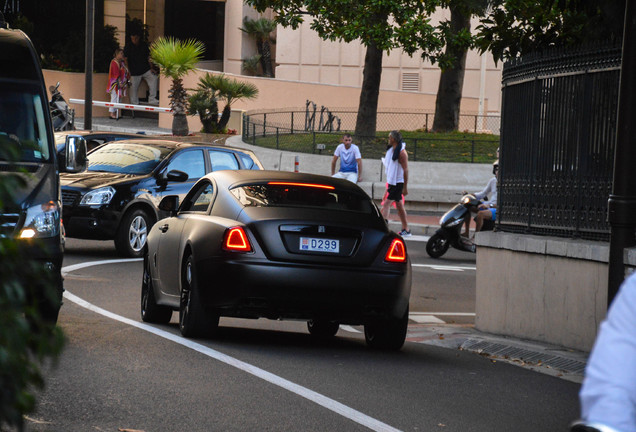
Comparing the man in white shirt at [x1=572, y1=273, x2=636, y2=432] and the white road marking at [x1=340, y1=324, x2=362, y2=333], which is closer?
the man in white shirt at [x1=572, y1=273, x2=636, y2=432]

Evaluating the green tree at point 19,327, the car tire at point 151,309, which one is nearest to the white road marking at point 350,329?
the car tire at point 151,309

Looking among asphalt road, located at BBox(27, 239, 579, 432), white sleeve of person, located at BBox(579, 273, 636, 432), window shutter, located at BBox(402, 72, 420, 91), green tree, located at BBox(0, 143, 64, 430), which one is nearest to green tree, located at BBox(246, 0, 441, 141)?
window shutter, located at BBox(402, 72, 420, 91)

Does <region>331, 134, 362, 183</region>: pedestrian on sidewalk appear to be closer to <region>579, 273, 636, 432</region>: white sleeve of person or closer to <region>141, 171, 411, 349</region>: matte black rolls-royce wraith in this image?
<region>141, 171, 411, 349</region>: matte black rolls-royce wraith

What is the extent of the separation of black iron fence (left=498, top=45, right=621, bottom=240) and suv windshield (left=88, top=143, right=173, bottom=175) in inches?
285

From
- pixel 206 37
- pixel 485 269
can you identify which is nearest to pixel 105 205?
pixel 485 269

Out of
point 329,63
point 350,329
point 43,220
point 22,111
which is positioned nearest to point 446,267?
point 350,329

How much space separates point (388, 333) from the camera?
32.4ft

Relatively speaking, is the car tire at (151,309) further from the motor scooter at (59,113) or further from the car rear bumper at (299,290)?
the motor scooter at (59,113)

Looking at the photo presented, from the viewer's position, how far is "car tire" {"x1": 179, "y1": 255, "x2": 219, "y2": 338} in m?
9.46

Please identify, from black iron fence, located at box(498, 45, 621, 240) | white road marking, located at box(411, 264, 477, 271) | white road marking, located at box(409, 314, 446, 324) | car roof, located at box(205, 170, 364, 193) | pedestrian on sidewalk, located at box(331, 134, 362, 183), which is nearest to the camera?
black iron fence, located at box(498, 45, 621, 240)

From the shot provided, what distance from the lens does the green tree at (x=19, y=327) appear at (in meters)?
2.59

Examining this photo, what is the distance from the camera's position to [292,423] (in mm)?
6680

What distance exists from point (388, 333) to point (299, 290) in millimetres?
1174

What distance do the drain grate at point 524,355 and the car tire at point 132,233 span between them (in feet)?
24.5
